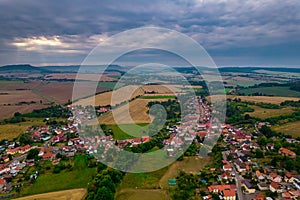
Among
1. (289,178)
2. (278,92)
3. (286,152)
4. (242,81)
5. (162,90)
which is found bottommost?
(289,178)

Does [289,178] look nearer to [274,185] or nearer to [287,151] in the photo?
[274,185]

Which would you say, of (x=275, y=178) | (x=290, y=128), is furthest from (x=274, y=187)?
(x=290, y=128)

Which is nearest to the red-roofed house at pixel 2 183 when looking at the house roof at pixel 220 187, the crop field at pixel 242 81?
the house roof at pixel 220 187

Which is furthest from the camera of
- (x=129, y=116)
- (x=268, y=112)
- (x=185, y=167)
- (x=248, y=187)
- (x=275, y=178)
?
(x=268, y=112)

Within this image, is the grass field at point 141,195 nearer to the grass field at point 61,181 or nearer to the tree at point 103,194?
the tree at point 103,194

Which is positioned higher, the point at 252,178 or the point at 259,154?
the point at 259,154

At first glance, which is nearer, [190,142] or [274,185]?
[274,185]

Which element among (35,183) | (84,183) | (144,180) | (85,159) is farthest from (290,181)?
(35,183)

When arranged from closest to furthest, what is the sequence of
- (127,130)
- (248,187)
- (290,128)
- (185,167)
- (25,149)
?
1. (248,187)
2. (185,167)
3. (25,149)
4. (290,128)
5. (127,130)
